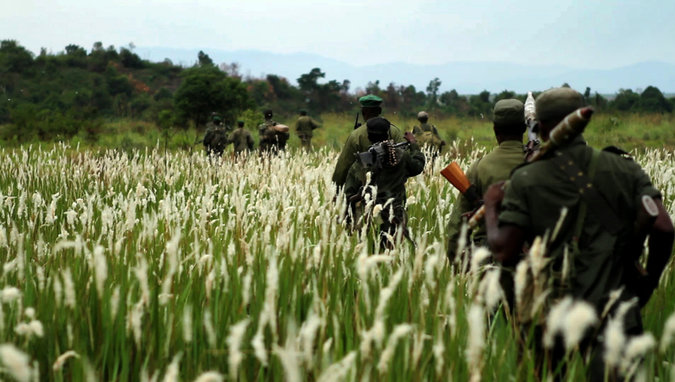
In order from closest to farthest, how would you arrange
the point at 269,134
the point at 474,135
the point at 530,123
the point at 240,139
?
the point at 530,123, the point at 269,134, the point at 240,139, the point at 474,135

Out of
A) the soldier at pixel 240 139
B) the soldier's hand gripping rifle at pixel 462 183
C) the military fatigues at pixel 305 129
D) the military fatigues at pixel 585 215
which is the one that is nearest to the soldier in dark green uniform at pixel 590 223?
the military fatigues at pixel 585 215

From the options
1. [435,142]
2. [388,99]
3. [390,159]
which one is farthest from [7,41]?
[390,159]

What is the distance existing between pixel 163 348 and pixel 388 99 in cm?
5455

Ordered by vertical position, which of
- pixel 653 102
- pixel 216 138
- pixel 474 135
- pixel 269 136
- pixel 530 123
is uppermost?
pixel 653 102

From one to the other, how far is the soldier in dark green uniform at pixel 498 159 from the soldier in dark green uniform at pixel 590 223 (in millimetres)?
1270

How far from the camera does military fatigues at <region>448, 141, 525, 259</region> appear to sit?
3.78 m

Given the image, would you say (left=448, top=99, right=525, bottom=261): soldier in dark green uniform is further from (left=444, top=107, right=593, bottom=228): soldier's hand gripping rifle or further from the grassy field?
the grassy field

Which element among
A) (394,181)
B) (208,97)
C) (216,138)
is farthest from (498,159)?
(208,97)

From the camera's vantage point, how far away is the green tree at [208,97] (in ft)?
96.4

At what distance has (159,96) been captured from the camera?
210 ft

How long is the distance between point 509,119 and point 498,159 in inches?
11.3

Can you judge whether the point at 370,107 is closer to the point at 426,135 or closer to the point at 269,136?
the point at 426,135

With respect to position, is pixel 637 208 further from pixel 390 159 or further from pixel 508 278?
pixel 390 159

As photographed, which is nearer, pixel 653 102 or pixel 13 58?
pixel 653 102
